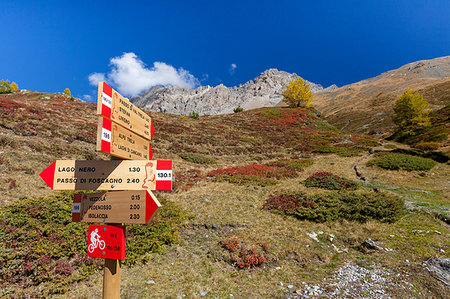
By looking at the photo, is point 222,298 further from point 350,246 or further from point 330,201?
point 330,201

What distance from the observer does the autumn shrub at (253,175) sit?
16656 mm

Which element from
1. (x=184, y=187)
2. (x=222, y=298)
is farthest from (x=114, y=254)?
(x=184, y=187)

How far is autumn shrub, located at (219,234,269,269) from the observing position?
699cm

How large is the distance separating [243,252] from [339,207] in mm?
6607

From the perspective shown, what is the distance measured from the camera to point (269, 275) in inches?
257

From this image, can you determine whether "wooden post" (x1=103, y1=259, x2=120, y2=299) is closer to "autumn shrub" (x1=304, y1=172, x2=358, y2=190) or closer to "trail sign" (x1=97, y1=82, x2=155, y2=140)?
"trail sign" (x1=97, y1=82, x2=155, y2=140)

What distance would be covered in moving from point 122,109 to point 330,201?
1206 centimetres

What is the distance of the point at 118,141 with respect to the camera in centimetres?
330

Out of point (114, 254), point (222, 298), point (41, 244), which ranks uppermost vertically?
point (114, 254)

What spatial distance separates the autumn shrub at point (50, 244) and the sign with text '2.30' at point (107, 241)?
10.8ft

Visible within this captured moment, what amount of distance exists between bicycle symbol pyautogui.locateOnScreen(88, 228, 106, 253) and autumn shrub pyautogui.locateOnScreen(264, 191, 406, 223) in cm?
944

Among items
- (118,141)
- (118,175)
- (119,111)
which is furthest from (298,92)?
(118,175)

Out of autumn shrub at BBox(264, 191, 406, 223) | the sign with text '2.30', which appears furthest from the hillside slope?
the sign with text '2.30'

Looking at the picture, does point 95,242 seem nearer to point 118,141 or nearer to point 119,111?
point 118,141
